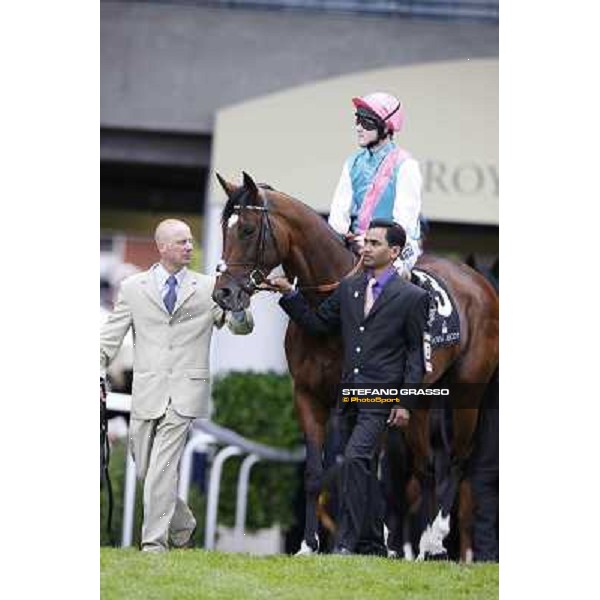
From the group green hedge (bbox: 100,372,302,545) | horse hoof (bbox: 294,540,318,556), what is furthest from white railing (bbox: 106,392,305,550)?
horse hoof (bbox: 294,540,318,556)

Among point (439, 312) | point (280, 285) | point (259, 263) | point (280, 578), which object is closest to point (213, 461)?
point (439, 312)

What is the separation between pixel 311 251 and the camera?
25.6ft

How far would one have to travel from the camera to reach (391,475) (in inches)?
320

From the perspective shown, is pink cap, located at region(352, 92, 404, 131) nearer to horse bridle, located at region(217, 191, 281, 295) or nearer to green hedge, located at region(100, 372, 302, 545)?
horse bridle, located at region(217, 191, 281, 295)

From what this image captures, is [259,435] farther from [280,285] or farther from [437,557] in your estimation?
[280,285]

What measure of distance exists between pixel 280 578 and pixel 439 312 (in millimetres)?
1514

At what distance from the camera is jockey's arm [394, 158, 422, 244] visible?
308 inches

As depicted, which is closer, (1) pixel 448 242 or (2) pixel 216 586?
(2) pixel 216 586

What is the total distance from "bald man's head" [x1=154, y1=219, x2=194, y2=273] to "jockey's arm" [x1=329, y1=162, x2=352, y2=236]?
65 centimetres

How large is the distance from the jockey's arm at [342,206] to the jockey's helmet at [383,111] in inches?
9.6

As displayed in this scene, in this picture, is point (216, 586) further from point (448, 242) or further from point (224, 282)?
point (448, 242)

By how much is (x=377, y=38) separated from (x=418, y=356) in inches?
136
